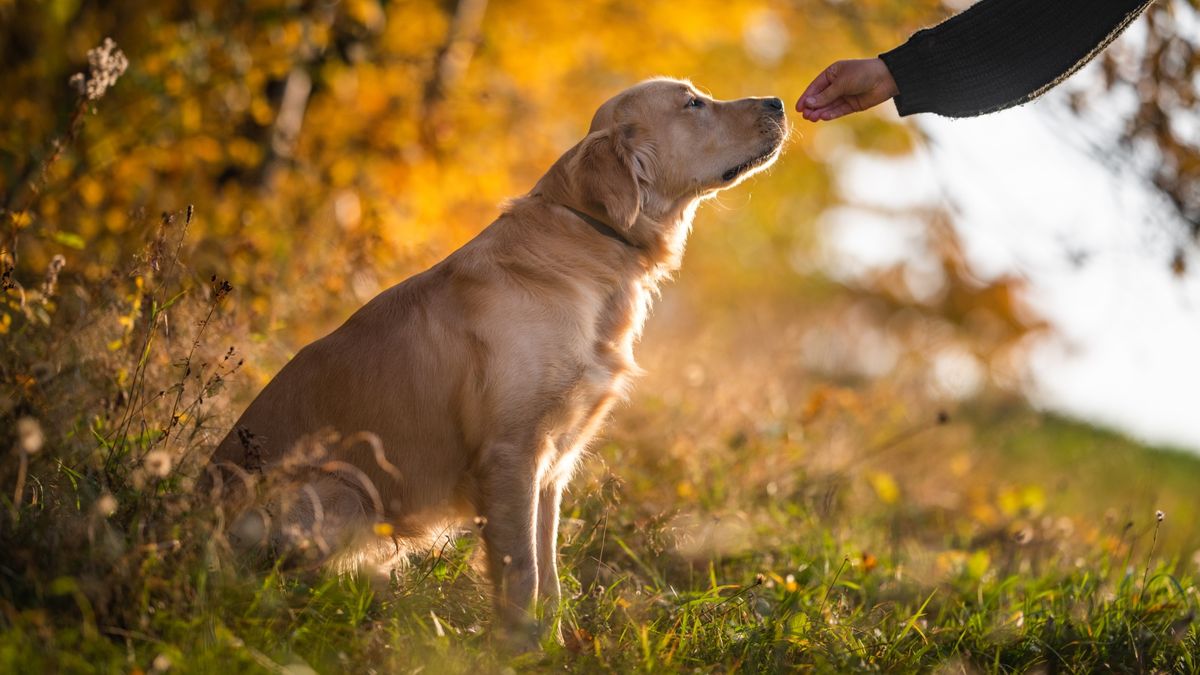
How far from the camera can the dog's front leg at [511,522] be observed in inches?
119

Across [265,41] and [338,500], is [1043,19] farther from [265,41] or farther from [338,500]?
[265,41]

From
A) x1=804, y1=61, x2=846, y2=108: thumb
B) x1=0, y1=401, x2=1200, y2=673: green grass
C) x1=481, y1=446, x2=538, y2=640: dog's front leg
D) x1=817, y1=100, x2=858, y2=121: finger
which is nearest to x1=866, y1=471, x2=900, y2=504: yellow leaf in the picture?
x1=0, y1=401, x2=1200, y2=673: green grass

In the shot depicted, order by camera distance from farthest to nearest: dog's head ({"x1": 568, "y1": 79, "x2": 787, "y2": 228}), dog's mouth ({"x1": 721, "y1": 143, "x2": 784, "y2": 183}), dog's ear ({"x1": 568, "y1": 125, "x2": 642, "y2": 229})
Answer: dog's mouth ({"x1": 721, "y1": 143, "x2": 784, "y2": 183})
dog's head ({"x1": 568, "y1": 79, "x2": 787, "y2": 228})
dog's ear ({"x1": 568, "y1": 125, "x2": 642, "y2": 229})

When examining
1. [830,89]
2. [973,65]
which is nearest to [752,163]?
[830,89]

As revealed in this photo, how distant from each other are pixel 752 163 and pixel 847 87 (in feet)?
1.36

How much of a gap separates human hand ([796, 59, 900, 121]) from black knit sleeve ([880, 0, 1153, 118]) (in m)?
0.04

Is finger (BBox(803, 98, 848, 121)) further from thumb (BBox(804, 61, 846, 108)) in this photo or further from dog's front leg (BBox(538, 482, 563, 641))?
dog's front leg (BBox(538, 482, 563, 641))

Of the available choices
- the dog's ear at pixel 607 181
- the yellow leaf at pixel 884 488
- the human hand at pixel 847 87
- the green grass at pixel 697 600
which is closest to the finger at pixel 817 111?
the human hand at pixel 847 87

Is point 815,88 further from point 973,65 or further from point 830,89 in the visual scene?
point 973,65

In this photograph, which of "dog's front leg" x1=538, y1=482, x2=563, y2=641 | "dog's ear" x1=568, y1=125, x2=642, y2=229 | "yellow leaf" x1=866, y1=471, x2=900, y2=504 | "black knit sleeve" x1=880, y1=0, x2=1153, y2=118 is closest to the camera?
Answer: "dog's front leg" x1=538, y1=482, x2=563, y2=641

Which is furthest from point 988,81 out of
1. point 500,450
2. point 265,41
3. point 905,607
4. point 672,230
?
point 265,41

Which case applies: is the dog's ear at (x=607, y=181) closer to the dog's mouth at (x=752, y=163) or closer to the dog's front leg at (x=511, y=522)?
the dog's mouth at (x=752, y=163)

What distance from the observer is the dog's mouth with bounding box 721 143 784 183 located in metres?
3.78

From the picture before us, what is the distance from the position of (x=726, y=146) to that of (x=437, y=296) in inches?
46.3
